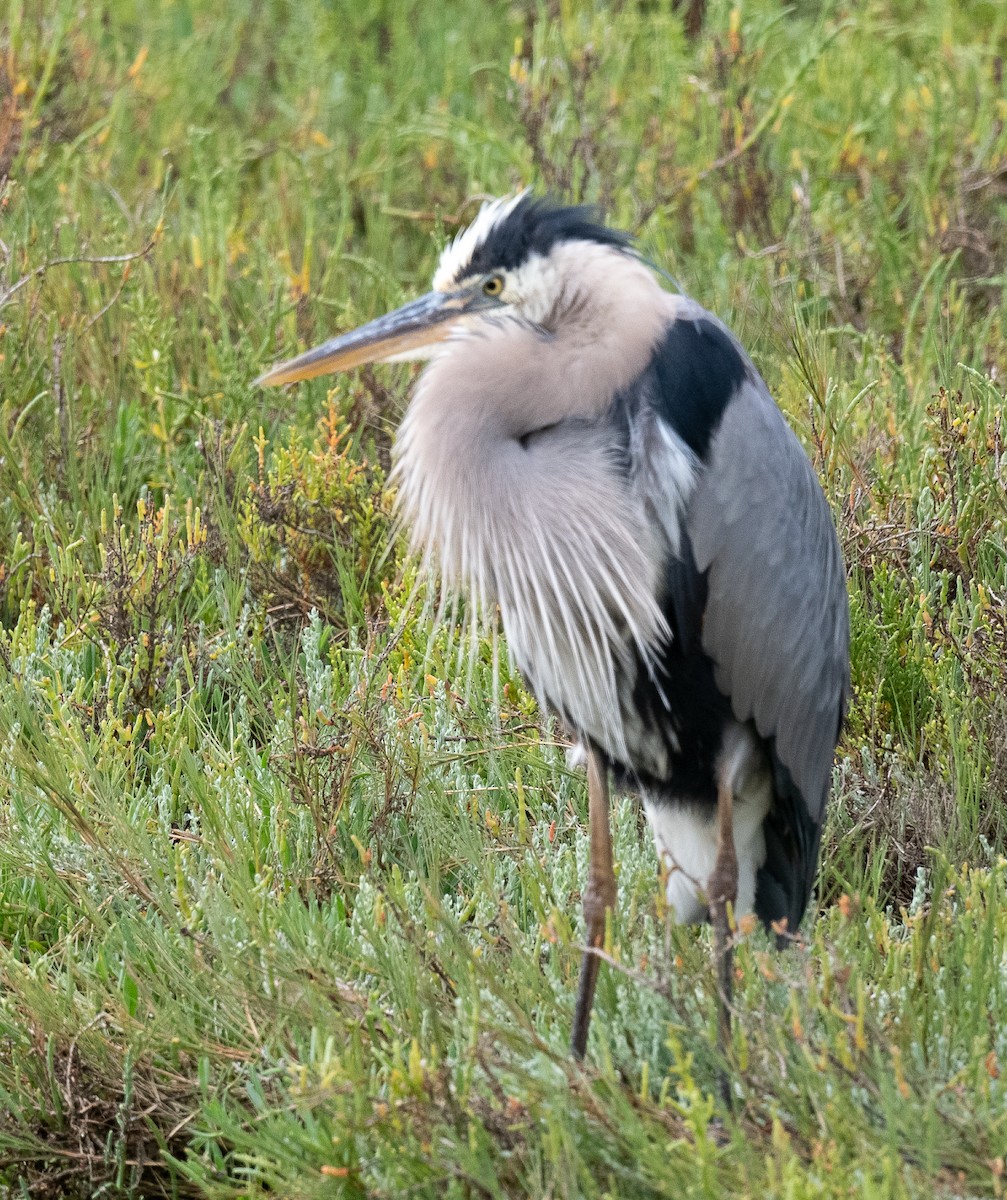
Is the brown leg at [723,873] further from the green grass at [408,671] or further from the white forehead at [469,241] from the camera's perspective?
the white forehead at [469,241]

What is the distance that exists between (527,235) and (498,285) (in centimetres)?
9

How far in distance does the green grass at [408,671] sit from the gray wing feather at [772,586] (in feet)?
0.91

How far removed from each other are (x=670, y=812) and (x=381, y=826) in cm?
56

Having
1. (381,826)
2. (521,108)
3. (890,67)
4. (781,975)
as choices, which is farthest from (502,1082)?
(890,67)

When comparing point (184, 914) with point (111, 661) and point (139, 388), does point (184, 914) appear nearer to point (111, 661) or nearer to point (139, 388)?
point (111, 661)

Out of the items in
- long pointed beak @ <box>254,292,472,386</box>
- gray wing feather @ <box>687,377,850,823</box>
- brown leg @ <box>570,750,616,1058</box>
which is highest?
long pointed beak @ <box>254,292,472,386</box>

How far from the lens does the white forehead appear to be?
2.52 meters

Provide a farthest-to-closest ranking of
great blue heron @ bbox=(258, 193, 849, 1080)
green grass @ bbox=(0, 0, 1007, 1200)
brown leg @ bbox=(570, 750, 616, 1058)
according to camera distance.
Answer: brown leg @ bbox=(570, 750, 616, 1058) < great blue heron @ bbox=(258, 193, 849, 1080) < green grass @ bbox=(0, 0, 1007, 1200)

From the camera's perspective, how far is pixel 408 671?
3432mm

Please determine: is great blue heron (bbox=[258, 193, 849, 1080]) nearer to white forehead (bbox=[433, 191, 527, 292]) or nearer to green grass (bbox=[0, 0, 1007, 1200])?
white forehead (bbox=[433, 191, 527, 292])

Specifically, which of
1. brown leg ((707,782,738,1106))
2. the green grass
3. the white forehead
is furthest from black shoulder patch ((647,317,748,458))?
the green grass

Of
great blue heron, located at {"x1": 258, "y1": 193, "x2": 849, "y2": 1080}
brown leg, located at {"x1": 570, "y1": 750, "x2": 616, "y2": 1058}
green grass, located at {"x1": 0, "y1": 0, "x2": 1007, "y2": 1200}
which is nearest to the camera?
green grass, located at {"x1": 0, "y1": 0, "x2": 1007, "y2": 1200}

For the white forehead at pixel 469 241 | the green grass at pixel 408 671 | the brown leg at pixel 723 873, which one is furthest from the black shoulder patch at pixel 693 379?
the green grass at pixel 408 671

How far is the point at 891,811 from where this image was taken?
3.07 metres
